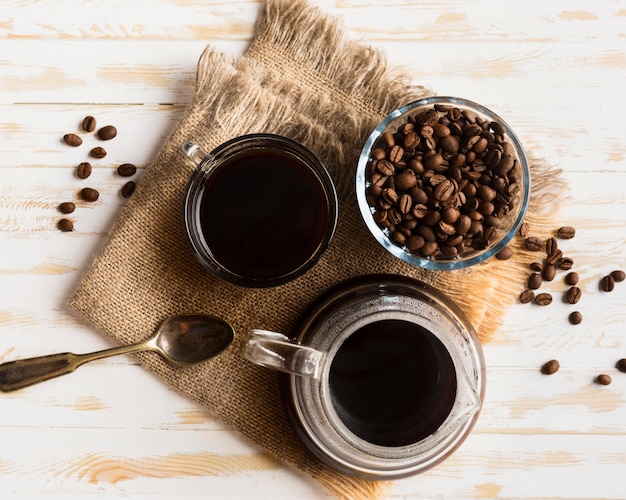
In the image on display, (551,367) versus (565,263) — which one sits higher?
(565,263)

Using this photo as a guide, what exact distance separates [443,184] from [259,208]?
1.06 feet

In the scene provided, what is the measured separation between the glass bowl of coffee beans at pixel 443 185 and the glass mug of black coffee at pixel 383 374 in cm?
12

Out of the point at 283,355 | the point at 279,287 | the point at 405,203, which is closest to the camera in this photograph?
the point at 283,355

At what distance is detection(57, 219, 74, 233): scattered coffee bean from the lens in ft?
4.24

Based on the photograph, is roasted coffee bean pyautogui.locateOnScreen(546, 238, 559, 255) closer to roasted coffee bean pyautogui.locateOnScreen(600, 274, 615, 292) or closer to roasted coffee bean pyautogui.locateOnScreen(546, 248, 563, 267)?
roasted coffee bean pyautogui.locateOnScreen(546, 248, 563, 267)

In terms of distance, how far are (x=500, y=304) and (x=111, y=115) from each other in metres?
0.86

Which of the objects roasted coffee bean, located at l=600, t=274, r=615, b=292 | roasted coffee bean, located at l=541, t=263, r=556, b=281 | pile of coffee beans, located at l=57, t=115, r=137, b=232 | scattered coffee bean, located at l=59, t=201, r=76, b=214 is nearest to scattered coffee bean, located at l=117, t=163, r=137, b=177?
pile of coffee beans, located at l=57, t=115, r=137, b=232

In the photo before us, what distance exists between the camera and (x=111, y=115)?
1.31 metres

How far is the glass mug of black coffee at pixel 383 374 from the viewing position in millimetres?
999

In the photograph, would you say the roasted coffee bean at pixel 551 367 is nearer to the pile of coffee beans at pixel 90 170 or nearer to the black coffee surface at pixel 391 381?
the black coffee surface at pixel 391 381

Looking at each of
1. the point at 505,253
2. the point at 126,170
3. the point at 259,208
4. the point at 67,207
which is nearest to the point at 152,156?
the point at 126,170

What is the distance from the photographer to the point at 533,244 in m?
1.27

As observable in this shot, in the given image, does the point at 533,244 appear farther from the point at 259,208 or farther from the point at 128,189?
the point at 128,189

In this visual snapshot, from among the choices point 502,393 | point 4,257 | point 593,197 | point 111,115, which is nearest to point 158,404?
point 4,257
